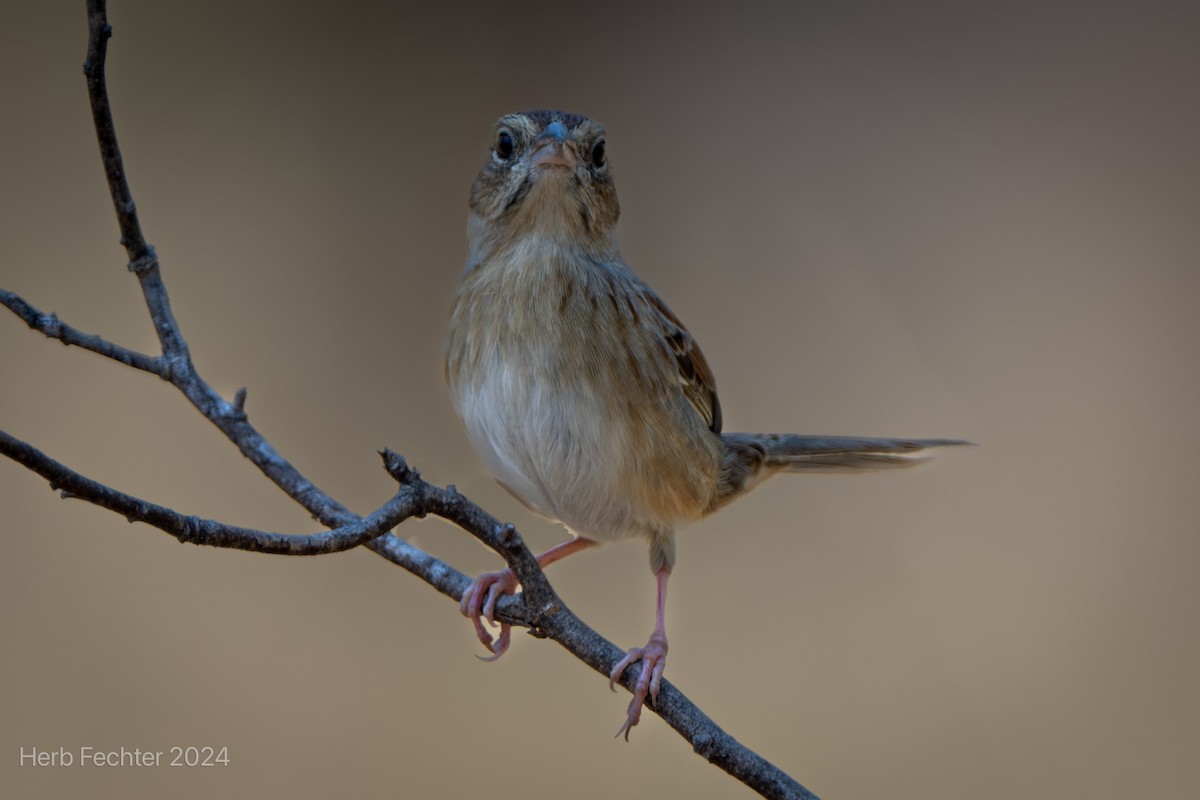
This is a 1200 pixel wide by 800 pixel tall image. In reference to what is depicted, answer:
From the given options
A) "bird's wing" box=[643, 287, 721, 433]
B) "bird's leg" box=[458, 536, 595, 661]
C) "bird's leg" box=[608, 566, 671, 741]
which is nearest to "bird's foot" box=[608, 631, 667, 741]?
"bird's leg" box=[608, 566, 671, 741]

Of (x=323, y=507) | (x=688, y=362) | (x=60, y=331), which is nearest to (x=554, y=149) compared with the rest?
(x=688, y=362)

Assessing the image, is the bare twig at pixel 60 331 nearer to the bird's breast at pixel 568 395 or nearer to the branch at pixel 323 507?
the branch at pixel 323 507

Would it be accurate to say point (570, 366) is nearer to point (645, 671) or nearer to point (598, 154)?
point (598, 154)

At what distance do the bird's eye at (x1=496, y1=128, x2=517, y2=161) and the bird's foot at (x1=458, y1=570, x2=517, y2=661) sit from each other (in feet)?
2.67

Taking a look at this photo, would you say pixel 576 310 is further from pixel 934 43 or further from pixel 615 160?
pixel 934 43

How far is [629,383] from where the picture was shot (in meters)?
2.11

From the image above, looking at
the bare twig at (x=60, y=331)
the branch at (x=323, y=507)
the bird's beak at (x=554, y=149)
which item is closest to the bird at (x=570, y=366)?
the bird's beak at (x=554, y=149)

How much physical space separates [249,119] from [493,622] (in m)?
2.08

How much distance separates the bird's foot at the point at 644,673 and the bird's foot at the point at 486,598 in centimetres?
25

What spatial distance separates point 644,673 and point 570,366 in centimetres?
56

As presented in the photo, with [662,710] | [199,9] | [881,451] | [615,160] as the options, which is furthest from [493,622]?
[199,9]

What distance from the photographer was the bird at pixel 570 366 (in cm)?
205

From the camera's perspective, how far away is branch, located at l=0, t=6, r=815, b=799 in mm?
1238

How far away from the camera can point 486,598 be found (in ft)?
6.80
